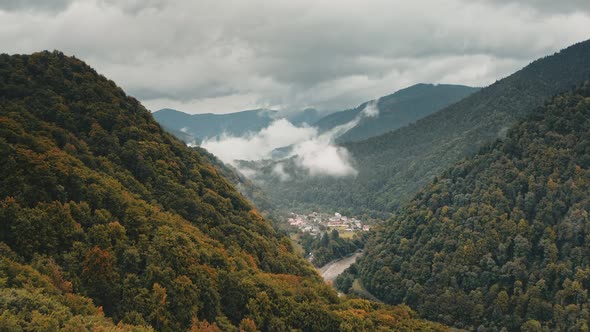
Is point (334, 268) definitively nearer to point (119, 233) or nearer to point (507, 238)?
point (507, 238)

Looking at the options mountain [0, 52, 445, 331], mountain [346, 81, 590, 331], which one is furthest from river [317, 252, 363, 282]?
mountain [0, 52, 445, 331]

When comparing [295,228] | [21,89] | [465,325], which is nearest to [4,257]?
[21,89]

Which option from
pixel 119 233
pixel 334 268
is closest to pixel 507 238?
pixel 334 268

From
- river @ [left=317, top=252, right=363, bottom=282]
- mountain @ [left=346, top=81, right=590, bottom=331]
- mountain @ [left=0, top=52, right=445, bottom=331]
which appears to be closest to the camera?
mountain @ [left=0, top=52, right=445, bottom=331]

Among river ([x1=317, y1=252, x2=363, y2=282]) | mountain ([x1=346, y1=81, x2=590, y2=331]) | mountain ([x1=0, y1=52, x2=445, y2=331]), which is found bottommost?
river ([x1=317, y1=252, x2=363, y2=282])

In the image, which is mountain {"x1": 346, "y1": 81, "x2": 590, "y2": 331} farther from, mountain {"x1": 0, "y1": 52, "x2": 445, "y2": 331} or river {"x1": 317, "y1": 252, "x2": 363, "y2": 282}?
mountain {"x1": 0, "y1": 52, "x2": 445, "y2": 331}

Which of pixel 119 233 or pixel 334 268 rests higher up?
pixel 119 233
